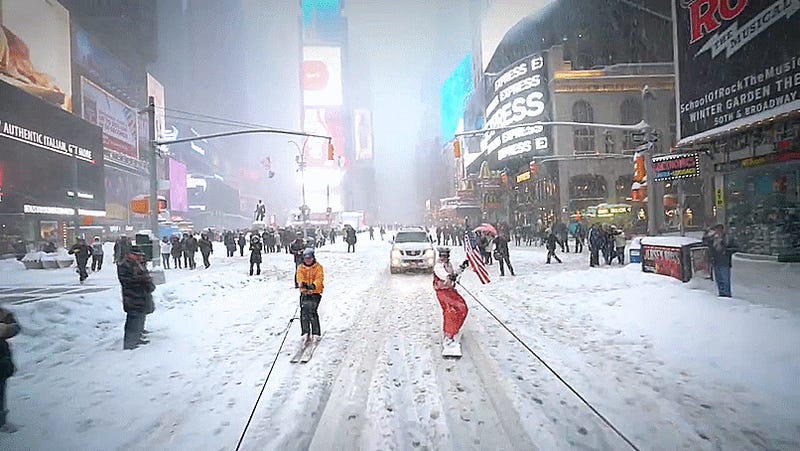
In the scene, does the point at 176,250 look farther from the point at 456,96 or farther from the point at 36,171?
the point at 456,96

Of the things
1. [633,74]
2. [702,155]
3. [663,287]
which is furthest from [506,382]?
[633,74]

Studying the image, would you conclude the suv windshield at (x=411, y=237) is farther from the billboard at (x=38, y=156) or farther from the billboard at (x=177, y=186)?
the billboard at (x=177, y=186)

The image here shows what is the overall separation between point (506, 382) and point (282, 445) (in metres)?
2.84

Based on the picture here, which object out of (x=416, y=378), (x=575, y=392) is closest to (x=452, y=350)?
(x=416, y=378)

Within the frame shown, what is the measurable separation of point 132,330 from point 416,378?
500 cm

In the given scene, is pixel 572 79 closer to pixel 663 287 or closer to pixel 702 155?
pixel 702 155

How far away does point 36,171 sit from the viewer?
32.5m

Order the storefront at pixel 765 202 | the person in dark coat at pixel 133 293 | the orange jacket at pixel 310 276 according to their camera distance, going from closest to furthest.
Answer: the orange jacket at pixel 310 276 < the person in dark coat at pixel 133 293 < the storefront at pixel 765 202

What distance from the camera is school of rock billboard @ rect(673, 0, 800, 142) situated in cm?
1379

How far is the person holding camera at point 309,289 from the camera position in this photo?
26.4 ft

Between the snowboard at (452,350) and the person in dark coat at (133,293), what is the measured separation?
4820mm

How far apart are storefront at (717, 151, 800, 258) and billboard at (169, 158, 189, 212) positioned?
77234 millimetres

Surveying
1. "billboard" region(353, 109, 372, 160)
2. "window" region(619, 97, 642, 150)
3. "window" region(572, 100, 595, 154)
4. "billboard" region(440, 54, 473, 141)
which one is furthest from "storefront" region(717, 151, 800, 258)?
"billboard" region(353, 109, 372, 160)

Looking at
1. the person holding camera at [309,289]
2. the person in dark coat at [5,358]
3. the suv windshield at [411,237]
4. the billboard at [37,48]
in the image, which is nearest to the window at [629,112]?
the suv windshield at [411,237]
